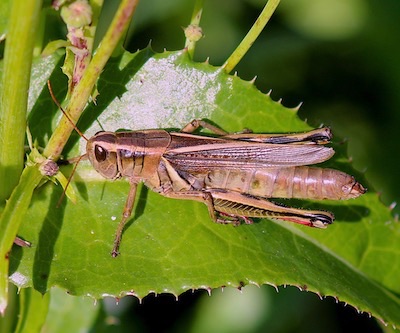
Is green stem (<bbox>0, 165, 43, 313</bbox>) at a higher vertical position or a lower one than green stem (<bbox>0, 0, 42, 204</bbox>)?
lower

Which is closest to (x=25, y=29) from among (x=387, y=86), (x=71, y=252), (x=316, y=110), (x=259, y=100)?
(x=71, y=252)

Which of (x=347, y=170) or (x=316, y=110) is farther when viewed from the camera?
(x=316, y=110)

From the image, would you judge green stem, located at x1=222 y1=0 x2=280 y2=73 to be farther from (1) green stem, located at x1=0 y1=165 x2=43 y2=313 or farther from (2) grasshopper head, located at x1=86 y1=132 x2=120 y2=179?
(1) green stem, located at x1=0 y1=165 x2=43 y2=313

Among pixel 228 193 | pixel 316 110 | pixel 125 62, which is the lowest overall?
pixel 228 193

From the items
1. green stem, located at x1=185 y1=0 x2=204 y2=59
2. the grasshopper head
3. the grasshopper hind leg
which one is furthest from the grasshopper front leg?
green stem, located at x1=185 y1=0 x2=204 y2=59

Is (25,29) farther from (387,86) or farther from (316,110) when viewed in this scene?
(387,86)

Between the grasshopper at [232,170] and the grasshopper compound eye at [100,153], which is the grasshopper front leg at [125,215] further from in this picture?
the grasshopper compound eye at [100,153]
